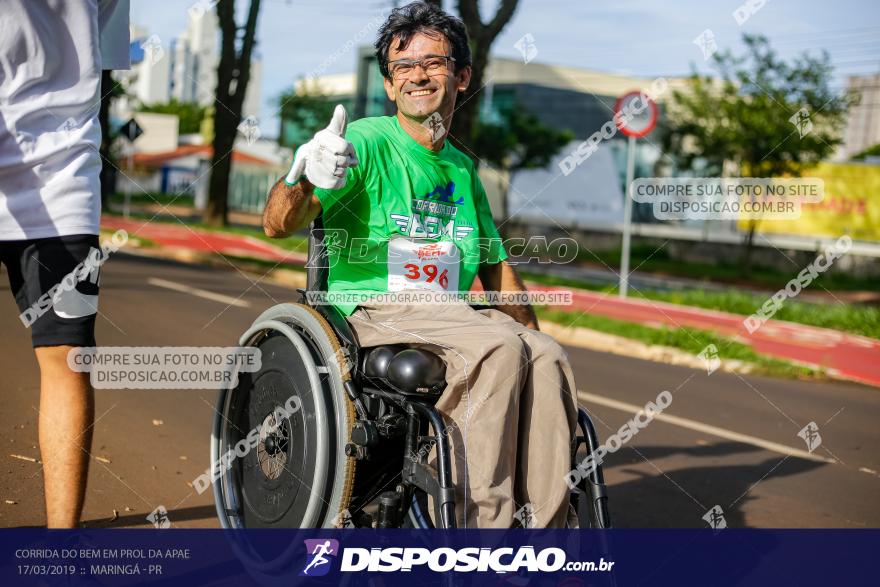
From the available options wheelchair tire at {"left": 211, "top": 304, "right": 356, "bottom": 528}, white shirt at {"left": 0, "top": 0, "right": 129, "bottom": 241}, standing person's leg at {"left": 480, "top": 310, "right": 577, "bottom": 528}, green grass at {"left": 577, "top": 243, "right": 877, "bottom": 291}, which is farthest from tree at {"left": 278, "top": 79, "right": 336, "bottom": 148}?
standing person's leg at {"left": 480, "top": 310, "right": 577, "bottom": 528}

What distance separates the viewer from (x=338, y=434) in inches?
102

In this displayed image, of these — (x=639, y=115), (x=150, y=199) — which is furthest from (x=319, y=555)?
(x=150, y=199)

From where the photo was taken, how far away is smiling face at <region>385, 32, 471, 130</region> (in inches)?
121

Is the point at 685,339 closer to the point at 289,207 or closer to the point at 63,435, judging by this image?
the point at 289,207

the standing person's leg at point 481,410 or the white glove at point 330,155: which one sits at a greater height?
the white glove at point 330,155

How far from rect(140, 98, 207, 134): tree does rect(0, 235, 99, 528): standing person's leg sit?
8464 cm

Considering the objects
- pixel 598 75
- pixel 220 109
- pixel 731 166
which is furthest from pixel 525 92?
pixel 220 109

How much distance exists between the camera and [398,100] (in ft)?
10.3

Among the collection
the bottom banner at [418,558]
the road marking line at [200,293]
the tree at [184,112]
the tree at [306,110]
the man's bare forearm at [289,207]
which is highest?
the tree at [184,112]

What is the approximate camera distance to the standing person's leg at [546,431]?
8.07 feet

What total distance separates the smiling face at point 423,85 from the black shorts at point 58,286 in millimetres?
1075

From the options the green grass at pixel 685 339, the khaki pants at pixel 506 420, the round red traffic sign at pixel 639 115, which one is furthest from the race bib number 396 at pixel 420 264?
the round red traffic sign at pixel 639 115

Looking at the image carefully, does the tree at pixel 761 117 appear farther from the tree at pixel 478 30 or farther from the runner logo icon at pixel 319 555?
the runner logo icon at pixel 319 555

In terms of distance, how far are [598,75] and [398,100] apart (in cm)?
5236
